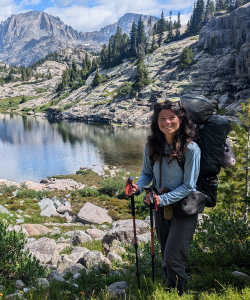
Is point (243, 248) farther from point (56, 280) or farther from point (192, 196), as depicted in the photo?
point (56, 280)

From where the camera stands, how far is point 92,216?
13.6 metres

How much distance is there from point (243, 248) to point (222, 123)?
2497 millimetres

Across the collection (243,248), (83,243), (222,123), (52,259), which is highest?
(222,123)

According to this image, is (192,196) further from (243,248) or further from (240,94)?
(240,94)

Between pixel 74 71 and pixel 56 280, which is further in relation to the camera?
pixel 74 71

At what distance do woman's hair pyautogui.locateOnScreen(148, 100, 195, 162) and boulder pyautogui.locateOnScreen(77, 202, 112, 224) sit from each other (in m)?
10.6

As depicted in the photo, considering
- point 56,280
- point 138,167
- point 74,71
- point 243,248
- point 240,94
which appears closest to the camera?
point 243,248

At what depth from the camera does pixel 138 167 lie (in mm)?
33000

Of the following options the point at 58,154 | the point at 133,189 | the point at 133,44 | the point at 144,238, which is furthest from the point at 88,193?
the point at 133,44

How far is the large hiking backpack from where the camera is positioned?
3.33 meters

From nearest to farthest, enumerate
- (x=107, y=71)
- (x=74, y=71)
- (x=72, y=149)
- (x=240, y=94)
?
(x=72, y=149) < (x=240, y=94) < (x=107, y=71) < (x=74, y=71)

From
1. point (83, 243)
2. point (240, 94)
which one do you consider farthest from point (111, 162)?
point (240, 94)

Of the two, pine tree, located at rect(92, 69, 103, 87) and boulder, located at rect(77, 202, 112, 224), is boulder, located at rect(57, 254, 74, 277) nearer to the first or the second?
boulder, located at rect(77, 202, 112, 224)

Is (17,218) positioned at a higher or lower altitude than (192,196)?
lower
